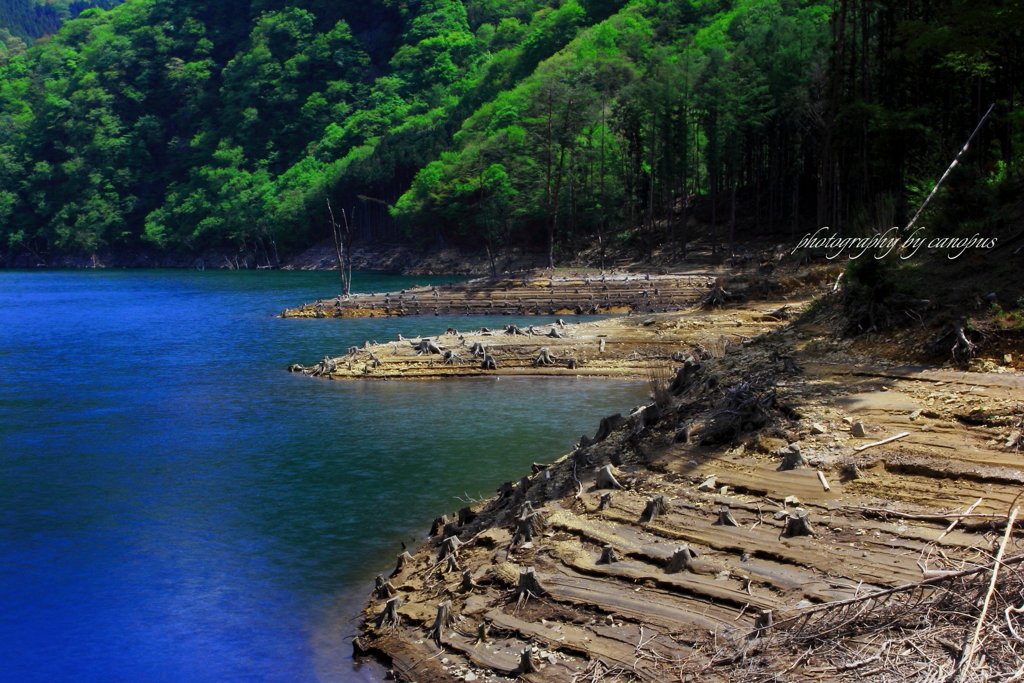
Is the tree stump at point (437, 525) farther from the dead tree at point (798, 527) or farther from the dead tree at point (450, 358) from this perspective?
the dead tree at point (450, 358)

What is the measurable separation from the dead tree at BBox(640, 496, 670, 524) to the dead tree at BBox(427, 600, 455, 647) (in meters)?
2.45

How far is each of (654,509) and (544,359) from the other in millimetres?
19814

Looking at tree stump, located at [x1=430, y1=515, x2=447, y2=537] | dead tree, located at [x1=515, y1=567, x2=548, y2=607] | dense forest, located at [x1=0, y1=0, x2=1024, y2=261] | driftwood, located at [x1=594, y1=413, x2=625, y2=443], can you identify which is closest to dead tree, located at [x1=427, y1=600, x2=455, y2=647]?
dead tree, located at [x1=515, y1=567, x2=548, y2=607]

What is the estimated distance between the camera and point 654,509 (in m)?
10.8

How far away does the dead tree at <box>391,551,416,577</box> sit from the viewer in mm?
12750

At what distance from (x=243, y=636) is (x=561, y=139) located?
6003cm

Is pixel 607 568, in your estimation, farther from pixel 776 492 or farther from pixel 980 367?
pixel 980 367

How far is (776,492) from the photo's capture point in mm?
10648

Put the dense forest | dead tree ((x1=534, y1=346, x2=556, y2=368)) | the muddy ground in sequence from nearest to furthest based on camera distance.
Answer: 1. the muddy ground
2. dead tree ((x1=534, y1=346, x2=556, y2=368))
3. the dense forest

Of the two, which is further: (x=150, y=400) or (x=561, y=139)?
(x=561, y=139)

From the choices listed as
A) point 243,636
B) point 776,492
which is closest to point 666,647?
point 776,492

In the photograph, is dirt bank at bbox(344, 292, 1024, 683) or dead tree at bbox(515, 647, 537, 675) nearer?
dirt bank at bbox(344, 292, 1024, 683)

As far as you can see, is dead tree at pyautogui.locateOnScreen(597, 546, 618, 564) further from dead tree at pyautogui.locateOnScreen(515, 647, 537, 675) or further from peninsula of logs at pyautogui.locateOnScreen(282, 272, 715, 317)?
peninsula of logs at pyautogui.locateOnScreen(282, 272, 715, 317)

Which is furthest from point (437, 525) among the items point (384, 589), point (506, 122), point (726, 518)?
point (506, 122)
